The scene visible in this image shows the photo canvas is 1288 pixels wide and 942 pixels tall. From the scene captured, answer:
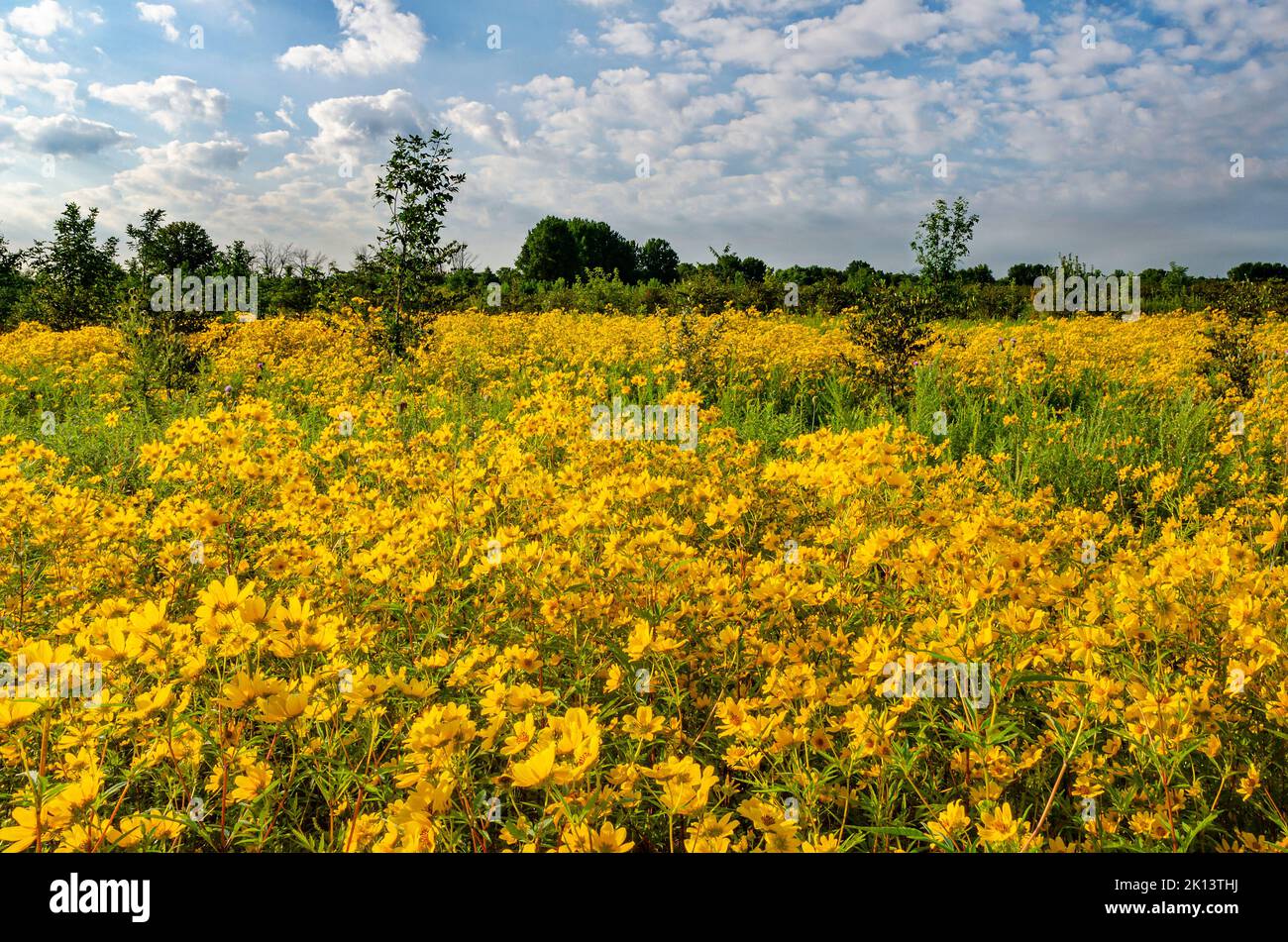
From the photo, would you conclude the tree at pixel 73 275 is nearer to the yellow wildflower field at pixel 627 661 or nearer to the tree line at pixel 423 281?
the tree line at pixel 423 281

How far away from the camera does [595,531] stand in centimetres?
253

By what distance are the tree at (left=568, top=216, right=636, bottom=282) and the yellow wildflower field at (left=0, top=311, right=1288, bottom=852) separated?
54.2 metres

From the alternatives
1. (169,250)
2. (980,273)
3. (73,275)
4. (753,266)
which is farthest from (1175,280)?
(73,275)

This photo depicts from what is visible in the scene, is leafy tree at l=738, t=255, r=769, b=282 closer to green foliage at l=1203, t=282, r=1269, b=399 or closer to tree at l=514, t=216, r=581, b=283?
tree at l=514, t=216, r=581, b=283

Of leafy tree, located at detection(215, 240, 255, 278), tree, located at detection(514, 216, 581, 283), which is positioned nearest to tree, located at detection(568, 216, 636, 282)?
tree, located at detection(514, 216, 581, 283)

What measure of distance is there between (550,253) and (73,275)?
36325 mm

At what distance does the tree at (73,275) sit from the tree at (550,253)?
32171 mm

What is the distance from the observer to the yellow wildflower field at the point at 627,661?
138 centimetres

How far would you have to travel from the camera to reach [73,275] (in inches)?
889

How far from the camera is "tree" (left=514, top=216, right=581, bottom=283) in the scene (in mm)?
55000
